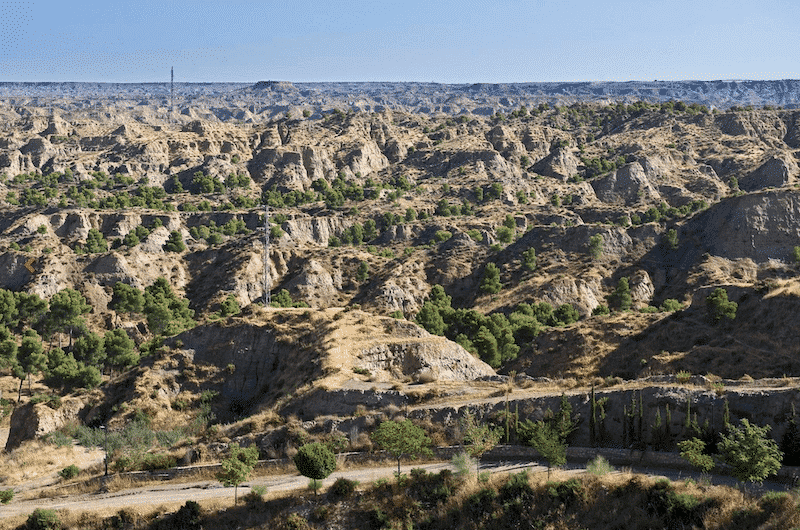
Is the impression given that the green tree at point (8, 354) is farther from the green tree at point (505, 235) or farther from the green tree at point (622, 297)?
the green tree at point (505, 235)

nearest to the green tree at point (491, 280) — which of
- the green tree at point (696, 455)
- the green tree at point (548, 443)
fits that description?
the green tree at point (548, 443)

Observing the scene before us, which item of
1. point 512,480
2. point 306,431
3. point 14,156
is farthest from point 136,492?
point 14,156

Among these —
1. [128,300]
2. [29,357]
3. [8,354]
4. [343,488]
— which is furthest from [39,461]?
[128,300]

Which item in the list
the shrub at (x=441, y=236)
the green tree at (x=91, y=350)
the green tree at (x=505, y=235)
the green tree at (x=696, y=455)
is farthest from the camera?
the shrub at (x=441, y=236)

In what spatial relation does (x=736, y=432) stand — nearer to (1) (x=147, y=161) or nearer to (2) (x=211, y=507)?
(2) (x=211, y=507)

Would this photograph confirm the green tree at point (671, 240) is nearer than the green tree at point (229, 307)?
No

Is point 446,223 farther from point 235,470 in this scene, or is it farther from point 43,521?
point 43,521
